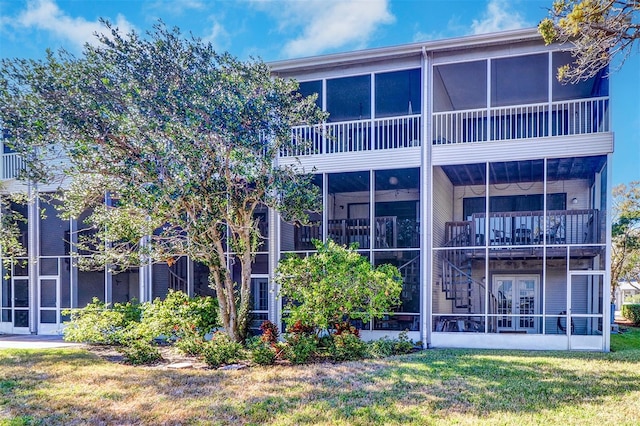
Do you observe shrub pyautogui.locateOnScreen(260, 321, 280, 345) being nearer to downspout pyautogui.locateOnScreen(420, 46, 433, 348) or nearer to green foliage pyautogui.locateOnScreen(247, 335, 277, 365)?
green foliage pyautogui.locateOnScreen(247, 335, 277, 365)

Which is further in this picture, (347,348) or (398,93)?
(398,93)

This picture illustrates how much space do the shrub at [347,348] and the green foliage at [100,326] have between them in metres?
5.19

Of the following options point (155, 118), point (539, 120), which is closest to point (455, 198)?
point (539, 120)

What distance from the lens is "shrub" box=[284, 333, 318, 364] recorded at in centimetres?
928

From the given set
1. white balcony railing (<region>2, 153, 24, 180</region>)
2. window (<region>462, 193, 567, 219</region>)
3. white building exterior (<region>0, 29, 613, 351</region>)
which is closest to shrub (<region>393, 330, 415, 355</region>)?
white building exterior (<region>0, 29, 613, 351</region>)

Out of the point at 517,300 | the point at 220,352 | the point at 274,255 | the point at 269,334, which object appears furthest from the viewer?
the point at 517,300

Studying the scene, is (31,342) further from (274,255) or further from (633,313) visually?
(633,313)

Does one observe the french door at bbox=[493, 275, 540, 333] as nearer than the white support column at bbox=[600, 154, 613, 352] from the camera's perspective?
No

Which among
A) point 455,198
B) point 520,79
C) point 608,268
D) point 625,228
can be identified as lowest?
point 608,268

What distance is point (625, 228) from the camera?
18.3 meters

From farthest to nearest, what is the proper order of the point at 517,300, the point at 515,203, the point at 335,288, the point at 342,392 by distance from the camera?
1. the point at 515,203
2. the point at 517,300
3. the point at 335,288
4. the point at 342,392

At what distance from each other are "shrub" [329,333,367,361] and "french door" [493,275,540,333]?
22.4ft

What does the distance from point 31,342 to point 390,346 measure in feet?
33.1

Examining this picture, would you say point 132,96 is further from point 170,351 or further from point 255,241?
point 170,351
